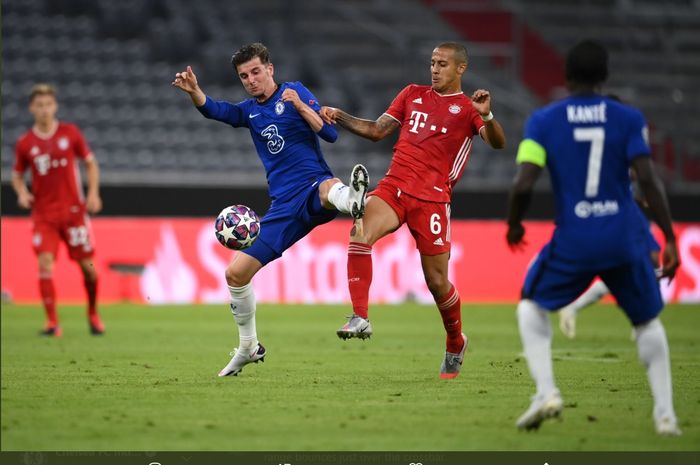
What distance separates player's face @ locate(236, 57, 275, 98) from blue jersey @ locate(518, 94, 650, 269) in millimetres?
3208

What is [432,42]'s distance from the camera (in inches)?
1089

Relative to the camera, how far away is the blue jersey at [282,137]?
368 inches

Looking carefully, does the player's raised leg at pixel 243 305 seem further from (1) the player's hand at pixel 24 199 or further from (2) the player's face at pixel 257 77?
(1) the player's hand at pixel 24 199

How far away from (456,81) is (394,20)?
20.3 m

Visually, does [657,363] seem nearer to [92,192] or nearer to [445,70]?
[445,70]

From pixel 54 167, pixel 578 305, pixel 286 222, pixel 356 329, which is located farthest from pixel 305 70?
pixel 356 329

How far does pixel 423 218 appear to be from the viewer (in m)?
9.46

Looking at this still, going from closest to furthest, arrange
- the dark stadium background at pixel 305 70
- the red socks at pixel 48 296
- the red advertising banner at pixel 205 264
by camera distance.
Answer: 1. the red socks at pixel 48 296
2. the red advertising banner at pixel 205 264
3. the dark stadium background at pixel 305 70

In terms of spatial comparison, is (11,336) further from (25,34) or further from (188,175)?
(25,34)

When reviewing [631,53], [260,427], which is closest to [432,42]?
[631,53]

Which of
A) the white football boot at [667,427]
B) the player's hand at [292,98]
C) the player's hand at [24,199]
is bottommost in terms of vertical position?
the white football boot at [667,427]

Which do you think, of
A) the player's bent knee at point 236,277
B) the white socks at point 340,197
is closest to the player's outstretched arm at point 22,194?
the player's bent knee at point 236,277

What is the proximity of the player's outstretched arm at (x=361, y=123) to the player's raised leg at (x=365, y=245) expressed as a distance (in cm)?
53

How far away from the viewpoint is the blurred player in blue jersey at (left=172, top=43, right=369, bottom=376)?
30.2 feet
